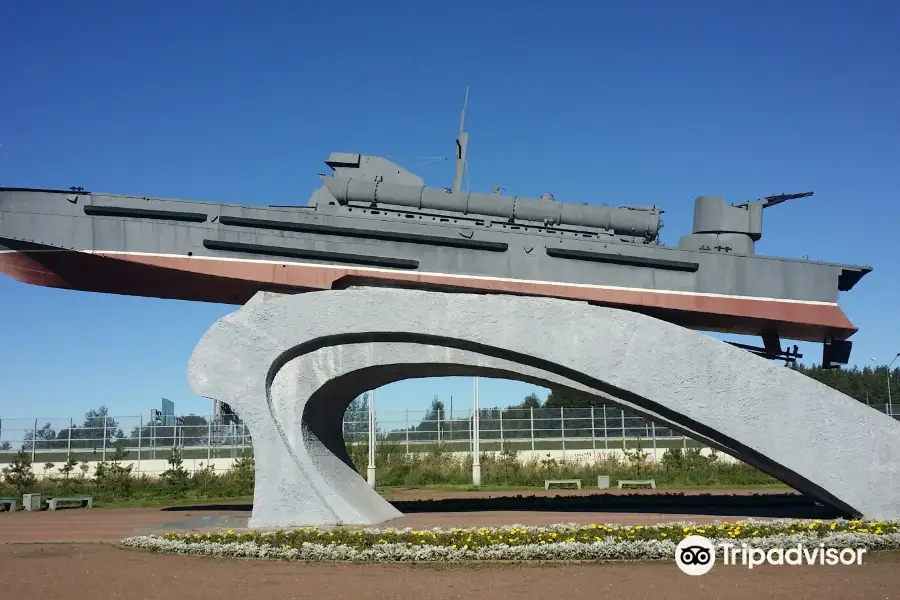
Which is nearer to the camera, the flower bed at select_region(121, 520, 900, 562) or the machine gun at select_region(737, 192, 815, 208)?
the flower bed at select_region(121, 520, 900, 562)

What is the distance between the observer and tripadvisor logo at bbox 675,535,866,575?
11.9m

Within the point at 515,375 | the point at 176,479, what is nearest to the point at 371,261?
the point at 515,375

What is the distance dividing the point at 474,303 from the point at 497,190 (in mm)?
6140

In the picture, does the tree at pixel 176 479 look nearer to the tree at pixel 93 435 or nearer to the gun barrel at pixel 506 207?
the tree at pixel 93 435

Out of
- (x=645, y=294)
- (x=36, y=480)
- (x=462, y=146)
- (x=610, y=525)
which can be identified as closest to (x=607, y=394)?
(x=610, y=525)

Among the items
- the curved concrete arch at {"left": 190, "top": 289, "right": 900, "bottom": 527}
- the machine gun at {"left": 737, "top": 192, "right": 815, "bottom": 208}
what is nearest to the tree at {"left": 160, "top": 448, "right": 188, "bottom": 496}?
the curved concrete arch at {"left": 190, "top": 289, "right": 900, "bottom": 527}

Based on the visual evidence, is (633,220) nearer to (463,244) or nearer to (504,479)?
(463,244)

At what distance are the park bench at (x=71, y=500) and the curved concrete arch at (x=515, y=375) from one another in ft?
42.1

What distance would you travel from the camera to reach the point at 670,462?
34.8m

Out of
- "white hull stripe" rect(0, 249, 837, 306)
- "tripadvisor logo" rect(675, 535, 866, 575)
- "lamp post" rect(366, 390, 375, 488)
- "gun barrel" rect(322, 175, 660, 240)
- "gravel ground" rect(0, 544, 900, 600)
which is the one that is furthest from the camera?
"lamp post" rect(366, 390, 375, 488)

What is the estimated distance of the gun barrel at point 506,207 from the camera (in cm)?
1994

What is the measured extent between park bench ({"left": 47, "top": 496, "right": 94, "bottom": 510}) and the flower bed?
13008mm

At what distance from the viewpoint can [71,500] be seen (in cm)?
2619

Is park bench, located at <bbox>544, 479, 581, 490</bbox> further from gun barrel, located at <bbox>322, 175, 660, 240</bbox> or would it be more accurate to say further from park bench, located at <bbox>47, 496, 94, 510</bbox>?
park bench, located at <bbox>47, 496, 94, 510</bbox>
